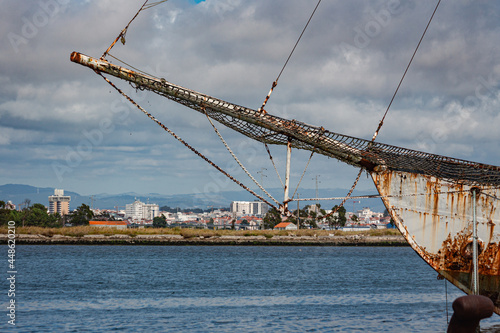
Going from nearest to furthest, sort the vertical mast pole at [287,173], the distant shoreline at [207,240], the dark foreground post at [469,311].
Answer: the dark foreground post at [469,311], the vertical mast pole at [287,173], the distant shoreline at [207,240]

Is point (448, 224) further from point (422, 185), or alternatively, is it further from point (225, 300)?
point (225, 300)

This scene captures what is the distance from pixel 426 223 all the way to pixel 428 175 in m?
1.27

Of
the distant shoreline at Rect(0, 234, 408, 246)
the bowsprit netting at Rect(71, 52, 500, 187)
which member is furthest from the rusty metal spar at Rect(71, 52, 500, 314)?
the distant shoreline at Rect(0, 234, 408, 246)

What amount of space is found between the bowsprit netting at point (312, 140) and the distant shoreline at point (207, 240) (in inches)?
3158

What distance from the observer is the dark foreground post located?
11914mm

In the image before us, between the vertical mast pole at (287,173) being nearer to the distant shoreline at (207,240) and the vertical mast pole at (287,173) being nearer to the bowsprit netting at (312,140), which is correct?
the bowsprit netting at (312,140)

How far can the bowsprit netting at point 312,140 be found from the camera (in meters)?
15.2

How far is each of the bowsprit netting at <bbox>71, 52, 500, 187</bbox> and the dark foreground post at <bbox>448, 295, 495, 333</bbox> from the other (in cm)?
424

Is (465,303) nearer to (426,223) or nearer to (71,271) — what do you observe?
(426,223)

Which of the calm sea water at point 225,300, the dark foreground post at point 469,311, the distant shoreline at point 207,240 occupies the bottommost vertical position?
the distant shoreline at point 207,240

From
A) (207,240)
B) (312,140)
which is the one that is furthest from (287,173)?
A: (207,240)

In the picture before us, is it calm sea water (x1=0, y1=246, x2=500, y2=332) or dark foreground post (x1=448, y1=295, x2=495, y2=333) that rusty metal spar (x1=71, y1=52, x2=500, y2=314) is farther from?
calm sea water (x1=0, y1=246, x2=500, y2=332)

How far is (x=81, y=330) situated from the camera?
21.5 m

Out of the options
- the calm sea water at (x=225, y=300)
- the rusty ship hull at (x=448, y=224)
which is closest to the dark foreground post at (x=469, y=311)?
the rusty ship hull at (x=448, y=224)
